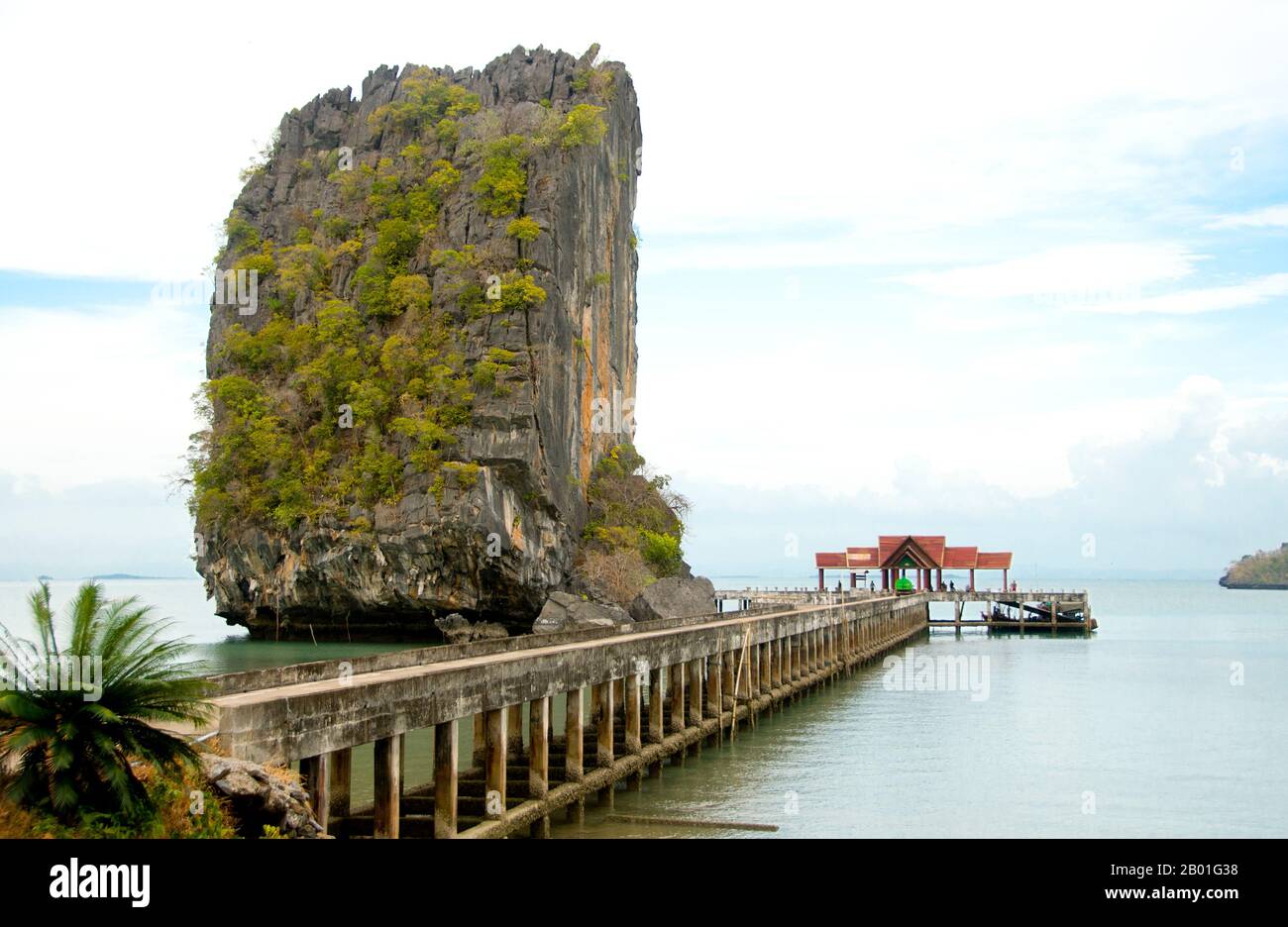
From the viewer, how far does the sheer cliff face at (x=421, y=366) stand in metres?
65.2

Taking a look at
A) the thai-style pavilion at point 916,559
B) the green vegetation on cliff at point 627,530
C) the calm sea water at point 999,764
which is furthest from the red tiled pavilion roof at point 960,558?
the calm sea water at point 999,764

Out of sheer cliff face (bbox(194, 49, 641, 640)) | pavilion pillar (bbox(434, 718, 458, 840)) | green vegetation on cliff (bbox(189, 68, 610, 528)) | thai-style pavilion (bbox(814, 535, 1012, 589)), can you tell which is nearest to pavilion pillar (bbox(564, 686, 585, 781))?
pavilion pillar (bbox(434, 718, 458, 840))

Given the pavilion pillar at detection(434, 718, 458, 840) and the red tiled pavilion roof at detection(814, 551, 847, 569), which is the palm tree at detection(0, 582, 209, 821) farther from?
the red tiled pavilion roof at detection(814, 551, 847, 569)

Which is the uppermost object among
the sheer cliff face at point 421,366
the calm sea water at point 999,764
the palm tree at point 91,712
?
the sheer cliff face at point 421,366

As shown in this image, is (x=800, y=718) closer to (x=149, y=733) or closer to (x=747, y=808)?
(x=747, y=808)

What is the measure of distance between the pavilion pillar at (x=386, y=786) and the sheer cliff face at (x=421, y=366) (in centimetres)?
4718

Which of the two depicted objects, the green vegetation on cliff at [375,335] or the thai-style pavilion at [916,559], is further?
the thai-style pavilion at [916,559]

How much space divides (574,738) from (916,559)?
79.2 metres

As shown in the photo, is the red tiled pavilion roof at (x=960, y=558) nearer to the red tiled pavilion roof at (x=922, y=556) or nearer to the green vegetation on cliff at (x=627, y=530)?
the red tiled pavilion roof at (x=922, y=556)

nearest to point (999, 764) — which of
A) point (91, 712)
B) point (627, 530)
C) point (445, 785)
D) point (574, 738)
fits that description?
point (574, 738)

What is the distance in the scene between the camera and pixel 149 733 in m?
10.2

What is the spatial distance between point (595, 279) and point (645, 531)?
644 inches

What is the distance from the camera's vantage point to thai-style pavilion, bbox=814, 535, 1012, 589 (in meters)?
97.9

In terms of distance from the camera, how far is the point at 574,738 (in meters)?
22.2
